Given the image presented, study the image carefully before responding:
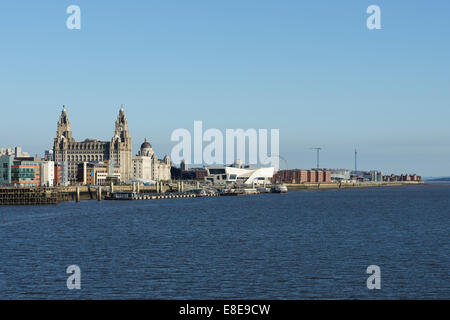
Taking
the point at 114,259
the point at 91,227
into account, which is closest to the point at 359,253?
the point at 114,259

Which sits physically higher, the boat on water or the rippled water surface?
the rippled water surface

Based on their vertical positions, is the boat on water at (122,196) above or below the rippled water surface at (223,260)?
below

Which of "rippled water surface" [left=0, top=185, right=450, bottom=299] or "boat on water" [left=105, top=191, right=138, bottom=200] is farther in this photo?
"boat on water" [left=105, top=191, right=138, bottom=200]

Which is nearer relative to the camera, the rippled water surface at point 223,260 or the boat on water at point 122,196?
the rippled water surface at point 223,260

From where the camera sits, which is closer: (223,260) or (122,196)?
(223,260)

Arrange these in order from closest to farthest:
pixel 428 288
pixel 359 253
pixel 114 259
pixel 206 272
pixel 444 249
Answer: pixel 428 288 < pixel 206 272 < pixel 114 259 < pixel 359 253 < pixel 444 249

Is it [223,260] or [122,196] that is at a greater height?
[223,260]

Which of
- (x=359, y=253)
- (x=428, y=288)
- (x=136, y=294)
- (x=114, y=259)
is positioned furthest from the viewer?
(x=359, y=253)
